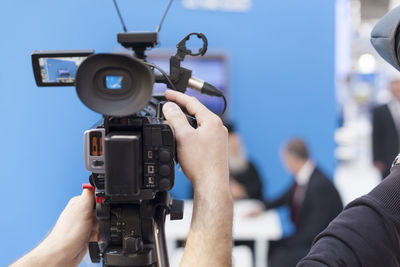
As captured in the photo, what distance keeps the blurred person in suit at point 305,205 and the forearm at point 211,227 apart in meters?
2.42

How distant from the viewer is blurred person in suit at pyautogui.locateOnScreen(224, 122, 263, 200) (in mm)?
3775

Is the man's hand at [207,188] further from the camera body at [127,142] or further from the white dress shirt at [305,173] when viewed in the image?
the white dress shirt at [305,173]

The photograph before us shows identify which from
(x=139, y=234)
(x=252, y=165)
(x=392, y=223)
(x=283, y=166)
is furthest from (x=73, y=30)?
(x=392, y=223)

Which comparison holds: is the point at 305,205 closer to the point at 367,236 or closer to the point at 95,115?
the point at 95,115

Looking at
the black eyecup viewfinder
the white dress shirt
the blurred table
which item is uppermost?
the black eyecup viewfinder

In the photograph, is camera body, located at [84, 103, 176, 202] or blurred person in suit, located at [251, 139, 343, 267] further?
blurred person in suit, located at [251, 139, 343, 267]

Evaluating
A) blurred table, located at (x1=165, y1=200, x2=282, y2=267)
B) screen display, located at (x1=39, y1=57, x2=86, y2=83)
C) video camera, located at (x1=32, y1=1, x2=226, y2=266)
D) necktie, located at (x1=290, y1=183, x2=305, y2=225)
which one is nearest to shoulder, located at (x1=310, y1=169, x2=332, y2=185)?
necktie, located at (x1=290, y1=183, x2=305, y2=225)

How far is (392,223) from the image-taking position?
735 mm

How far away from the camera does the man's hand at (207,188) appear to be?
812 millimetres

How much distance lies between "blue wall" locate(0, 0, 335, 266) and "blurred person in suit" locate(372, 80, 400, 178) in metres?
0.56

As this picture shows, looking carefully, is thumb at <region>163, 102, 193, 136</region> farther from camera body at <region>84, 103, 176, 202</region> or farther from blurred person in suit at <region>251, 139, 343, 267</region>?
blurred person in suit at <region>251, 139, 343, 267</region>

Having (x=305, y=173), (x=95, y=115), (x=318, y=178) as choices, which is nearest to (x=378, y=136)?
(x=305, y=173)

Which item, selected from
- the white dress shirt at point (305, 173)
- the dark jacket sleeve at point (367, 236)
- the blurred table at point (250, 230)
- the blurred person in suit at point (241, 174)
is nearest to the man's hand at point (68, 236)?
the dark jacket sleeve at point (367, 236)

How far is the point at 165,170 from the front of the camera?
0.84m
